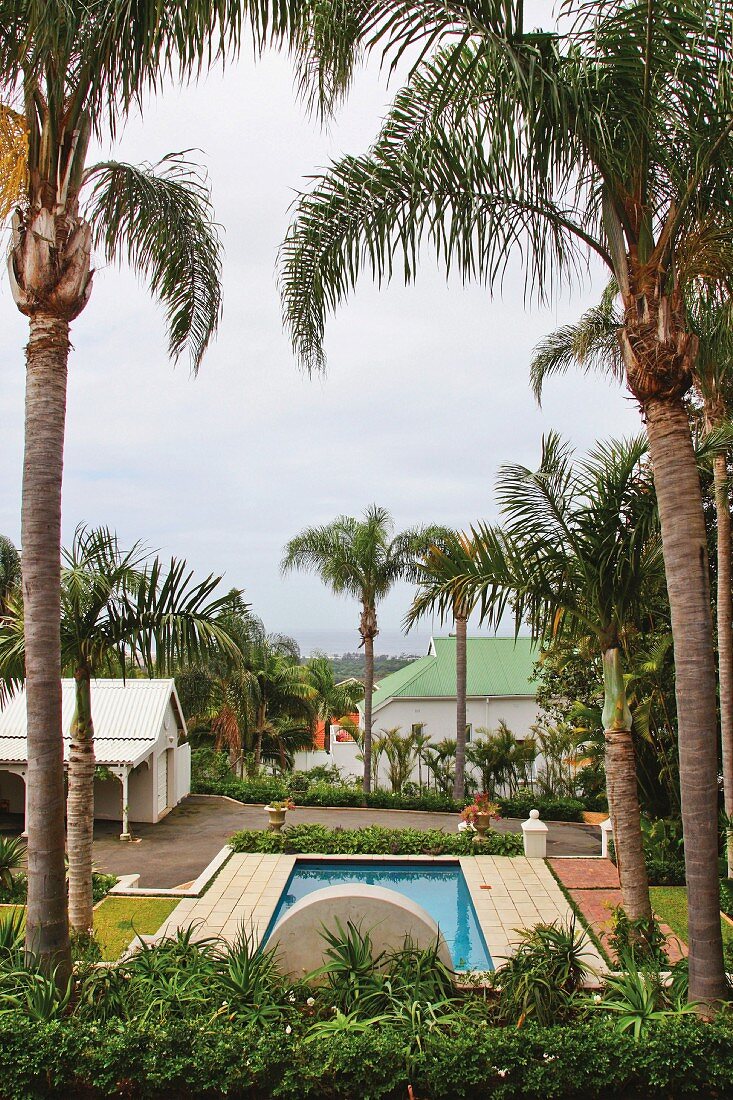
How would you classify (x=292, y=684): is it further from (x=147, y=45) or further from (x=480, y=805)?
(x=147, y=45)

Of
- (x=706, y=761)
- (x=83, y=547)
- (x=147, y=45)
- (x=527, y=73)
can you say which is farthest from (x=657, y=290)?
(x=83, y=547)

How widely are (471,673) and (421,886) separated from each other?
54.0 feet

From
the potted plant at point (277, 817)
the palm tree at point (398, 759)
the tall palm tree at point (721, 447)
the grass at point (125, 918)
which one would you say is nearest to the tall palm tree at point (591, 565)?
the tall palm tree at point (721, 447)

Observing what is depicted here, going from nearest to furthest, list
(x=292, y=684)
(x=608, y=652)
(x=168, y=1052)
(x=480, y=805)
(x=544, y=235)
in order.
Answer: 1. (x=168, y=1052)
2. (x=544, y=235)
3. (x=608, y=652)
4. (x=480, y=805)
5. (x=292, y=684)

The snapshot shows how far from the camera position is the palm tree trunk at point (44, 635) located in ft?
21.0

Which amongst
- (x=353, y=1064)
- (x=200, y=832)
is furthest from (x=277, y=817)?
(x=353, y=1064)

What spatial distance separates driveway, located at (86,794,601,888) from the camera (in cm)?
1532

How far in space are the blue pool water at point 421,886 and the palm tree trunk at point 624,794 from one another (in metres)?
3.22

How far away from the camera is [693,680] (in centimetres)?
617

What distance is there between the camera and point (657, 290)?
643cm

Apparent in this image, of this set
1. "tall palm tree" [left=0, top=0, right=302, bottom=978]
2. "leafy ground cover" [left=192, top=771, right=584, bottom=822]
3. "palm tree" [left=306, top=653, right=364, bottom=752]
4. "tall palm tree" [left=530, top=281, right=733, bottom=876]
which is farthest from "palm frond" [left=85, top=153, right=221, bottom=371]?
"palm tree" [left=306, top=653, right=364, bottom=752]

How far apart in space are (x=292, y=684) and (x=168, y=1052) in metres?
23.7

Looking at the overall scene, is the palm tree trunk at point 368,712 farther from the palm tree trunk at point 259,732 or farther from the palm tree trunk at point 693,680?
the palm tree trunk at point 693,680

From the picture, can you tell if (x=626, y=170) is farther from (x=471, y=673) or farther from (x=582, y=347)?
(x=471, y=673)
